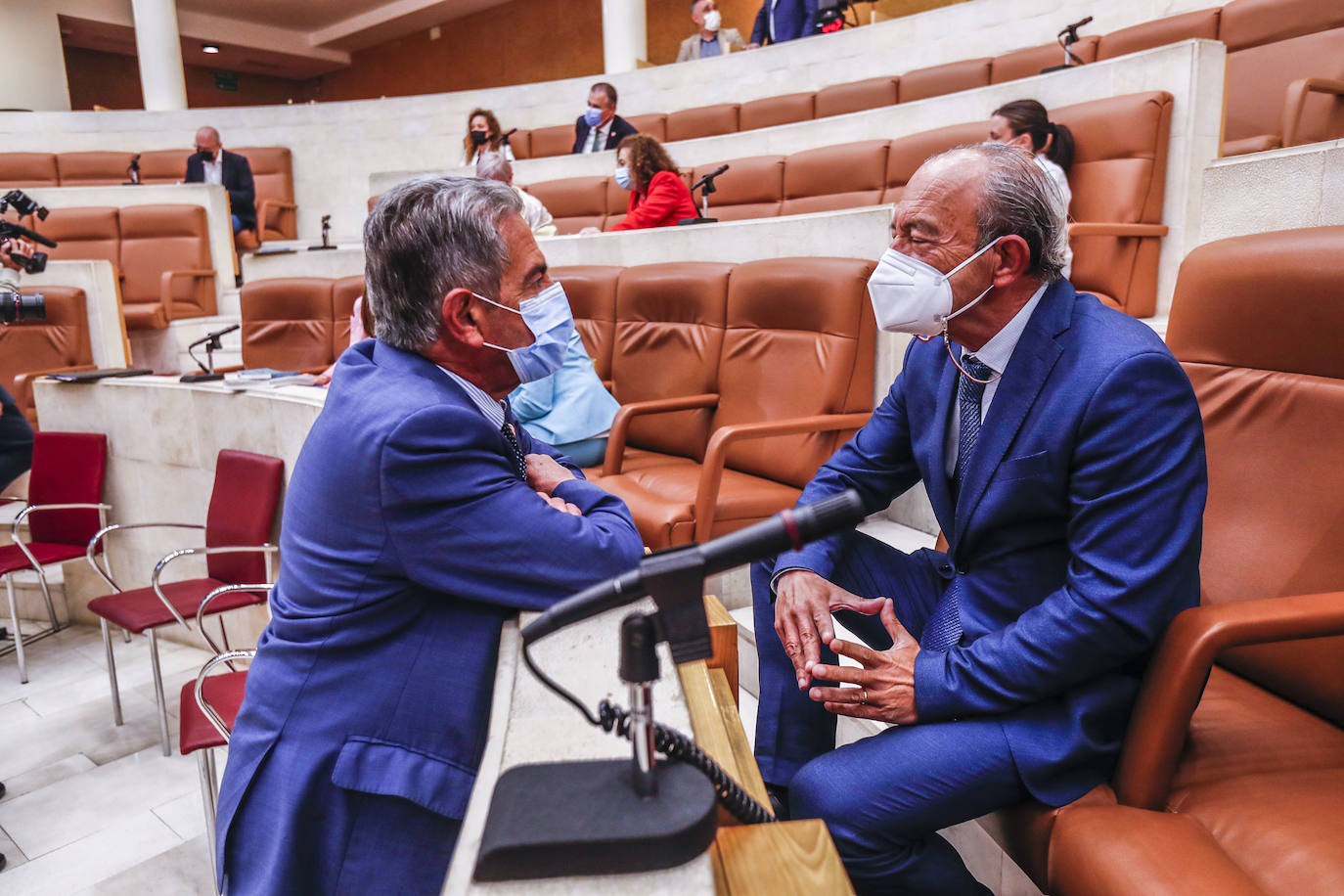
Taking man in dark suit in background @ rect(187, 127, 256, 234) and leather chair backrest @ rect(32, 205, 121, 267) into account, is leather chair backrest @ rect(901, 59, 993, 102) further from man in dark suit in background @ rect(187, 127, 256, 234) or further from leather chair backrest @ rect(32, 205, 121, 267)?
leather chair backrest @ rect(32, 205, 121, 267)

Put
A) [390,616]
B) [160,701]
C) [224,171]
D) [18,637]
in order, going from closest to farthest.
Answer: [390,616], [160,701], [18,637], [224,171]

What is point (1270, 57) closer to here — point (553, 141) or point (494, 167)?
point (494, 167)

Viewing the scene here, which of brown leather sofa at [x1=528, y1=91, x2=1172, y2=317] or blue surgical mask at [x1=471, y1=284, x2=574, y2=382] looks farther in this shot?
brown leather sofa at [x1=528, y1=91, x2=1172, y2=317]

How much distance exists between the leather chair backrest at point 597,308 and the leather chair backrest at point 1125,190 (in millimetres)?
1533

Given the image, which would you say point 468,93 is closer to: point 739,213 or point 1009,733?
point 739,213

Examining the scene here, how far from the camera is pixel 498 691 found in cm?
79

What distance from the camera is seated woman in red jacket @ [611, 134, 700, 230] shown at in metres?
3.83

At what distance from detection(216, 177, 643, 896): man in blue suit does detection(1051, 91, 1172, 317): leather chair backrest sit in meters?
2.44

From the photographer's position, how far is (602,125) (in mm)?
5777

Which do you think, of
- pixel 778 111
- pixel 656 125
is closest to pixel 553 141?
pixel 656 125

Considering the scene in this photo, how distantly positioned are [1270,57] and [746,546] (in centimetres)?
421

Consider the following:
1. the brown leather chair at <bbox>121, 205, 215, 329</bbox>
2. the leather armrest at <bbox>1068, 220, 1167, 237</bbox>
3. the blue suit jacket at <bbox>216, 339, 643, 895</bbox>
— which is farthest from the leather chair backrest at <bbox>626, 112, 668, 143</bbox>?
the blue suit jacket at <bbox>216, 339, 643, 895</bbox>

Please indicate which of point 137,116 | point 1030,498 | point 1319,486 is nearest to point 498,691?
point 1030,498

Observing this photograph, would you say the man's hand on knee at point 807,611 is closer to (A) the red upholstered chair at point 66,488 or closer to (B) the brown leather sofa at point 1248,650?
(B) the brown leather sofa at point 1248,650
